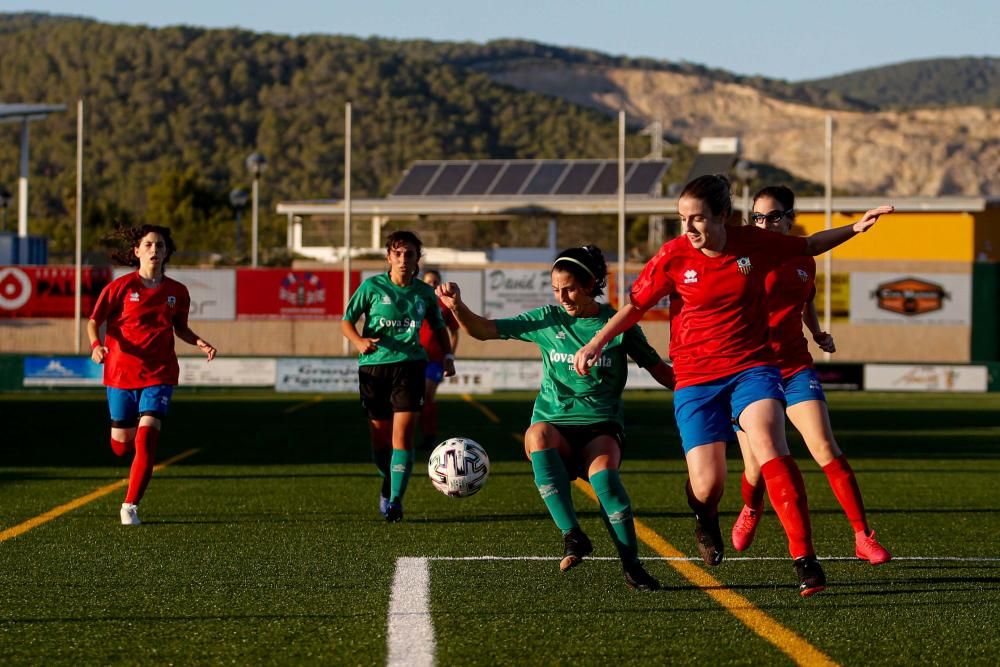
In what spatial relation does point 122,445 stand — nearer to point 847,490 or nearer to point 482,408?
point 847,490

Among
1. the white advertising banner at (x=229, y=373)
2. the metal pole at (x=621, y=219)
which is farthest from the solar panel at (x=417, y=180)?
the white advertising banner at (x=229, y=373)

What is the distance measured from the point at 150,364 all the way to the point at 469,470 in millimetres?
2654

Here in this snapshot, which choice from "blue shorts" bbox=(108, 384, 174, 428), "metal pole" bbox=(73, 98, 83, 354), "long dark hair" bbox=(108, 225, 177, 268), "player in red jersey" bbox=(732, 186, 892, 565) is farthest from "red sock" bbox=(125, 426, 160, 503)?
"metal pole" bbox=(73, 98, 83, 354)

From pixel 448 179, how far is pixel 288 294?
16.3 m

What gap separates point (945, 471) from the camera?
55.4 ft

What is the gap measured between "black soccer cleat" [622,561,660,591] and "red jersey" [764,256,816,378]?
1453 millimetres

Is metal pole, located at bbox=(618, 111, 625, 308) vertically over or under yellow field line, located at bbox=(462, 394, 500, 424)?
over

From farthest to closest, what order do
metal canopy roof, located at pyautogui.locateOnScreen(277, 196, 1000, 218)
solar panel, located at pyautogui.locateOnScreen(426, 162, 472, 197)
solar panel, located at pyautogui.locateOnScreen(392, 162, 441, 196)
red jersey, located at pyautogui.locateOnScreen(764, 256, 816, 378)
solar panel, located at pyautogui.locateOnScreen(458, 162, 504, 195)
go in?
solar panel, located at pyautogui.locateOnScreen(392, 162, 441, 196) → solar panel, located at pyautogui.locateOnScreen(426, 162, 472, 197) → solar panel, located at pyautogui.locateOnScreen(458, 162, 504, 195) → metal canopy roof, located at pyautogui.locateOnScreen(277, 196, 1000, 218) → red jersey, located at pyautogui.locateOnScreen(764, 256, 816, 378)

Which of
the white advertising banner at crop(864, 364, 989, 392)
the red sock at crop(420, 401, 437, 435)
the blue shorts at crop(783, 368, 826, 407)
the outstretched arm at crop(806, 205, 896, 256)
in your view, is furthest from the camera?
the white advertising banner at crop(864, 364, 989, 392)

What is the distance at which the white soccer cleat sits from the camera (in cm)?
1102

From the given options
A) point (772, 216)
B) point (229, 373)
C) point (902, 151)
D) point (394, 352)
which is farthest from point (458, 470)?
point (902, 151)

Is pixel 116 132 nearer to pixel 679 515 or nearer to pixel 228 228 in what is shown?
pixel 228 228

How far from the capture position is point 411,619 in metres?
7.00

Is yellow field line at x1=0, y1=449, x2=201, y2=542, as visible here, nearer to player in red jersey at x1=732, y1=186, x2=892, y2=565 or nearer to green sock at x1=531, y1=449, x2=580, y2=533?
green sock at x1=531, y1=449, x2=580, y2=533
